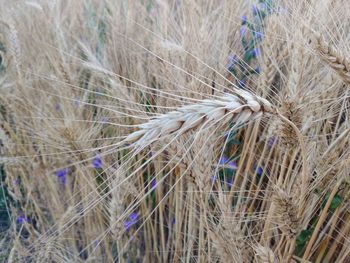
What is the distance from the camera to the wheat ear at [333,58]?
973 millimetres

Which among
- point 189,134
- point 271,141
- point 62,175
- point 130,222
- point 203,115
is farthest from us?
point 62,175

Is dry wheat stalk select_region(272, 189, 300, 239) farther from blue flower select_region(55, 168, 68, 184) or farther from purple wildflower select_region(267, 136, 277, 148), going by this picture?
blue flower select_region(55, 168, 68, 184)

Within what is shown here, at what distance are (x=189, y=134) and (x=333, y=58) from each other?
38cm

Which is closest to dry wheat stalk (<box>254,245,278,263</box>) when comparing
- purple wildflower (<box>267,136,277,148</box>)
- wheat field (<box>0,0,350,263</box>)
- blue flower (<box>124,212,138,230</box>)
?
wheat field (<box>0,0,350,263</box>)

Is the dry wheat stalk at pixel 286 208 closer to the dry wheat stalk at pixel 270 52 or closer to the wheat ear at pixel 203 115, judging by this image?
the wheat ear at pixel 203 115

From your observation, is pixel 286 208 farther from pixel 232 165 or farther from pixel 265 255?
pixel 232 165

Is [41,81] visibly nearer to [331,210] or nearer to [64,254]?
[64,254]

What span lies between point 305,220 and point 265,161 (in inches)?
10.2

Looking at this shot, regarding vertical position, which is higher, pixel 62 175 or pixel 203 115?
pixel 203 115

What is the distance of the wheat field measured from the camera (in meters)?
1.05

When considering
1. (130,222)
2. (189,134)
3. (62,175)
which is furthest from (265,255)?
(62,175)

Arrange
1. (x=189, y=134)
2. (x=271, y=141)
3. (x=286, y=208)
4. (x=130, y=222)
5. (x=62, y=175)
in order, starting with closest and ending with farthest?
(x=286, y=208) → (x=189, y=134) → (x=271, y=141) → (x=130, y=222) → (x=62, y=175)

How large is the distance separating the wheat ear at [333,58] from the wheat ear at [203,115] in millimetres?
165

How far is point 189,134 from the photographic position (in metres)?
1.21
